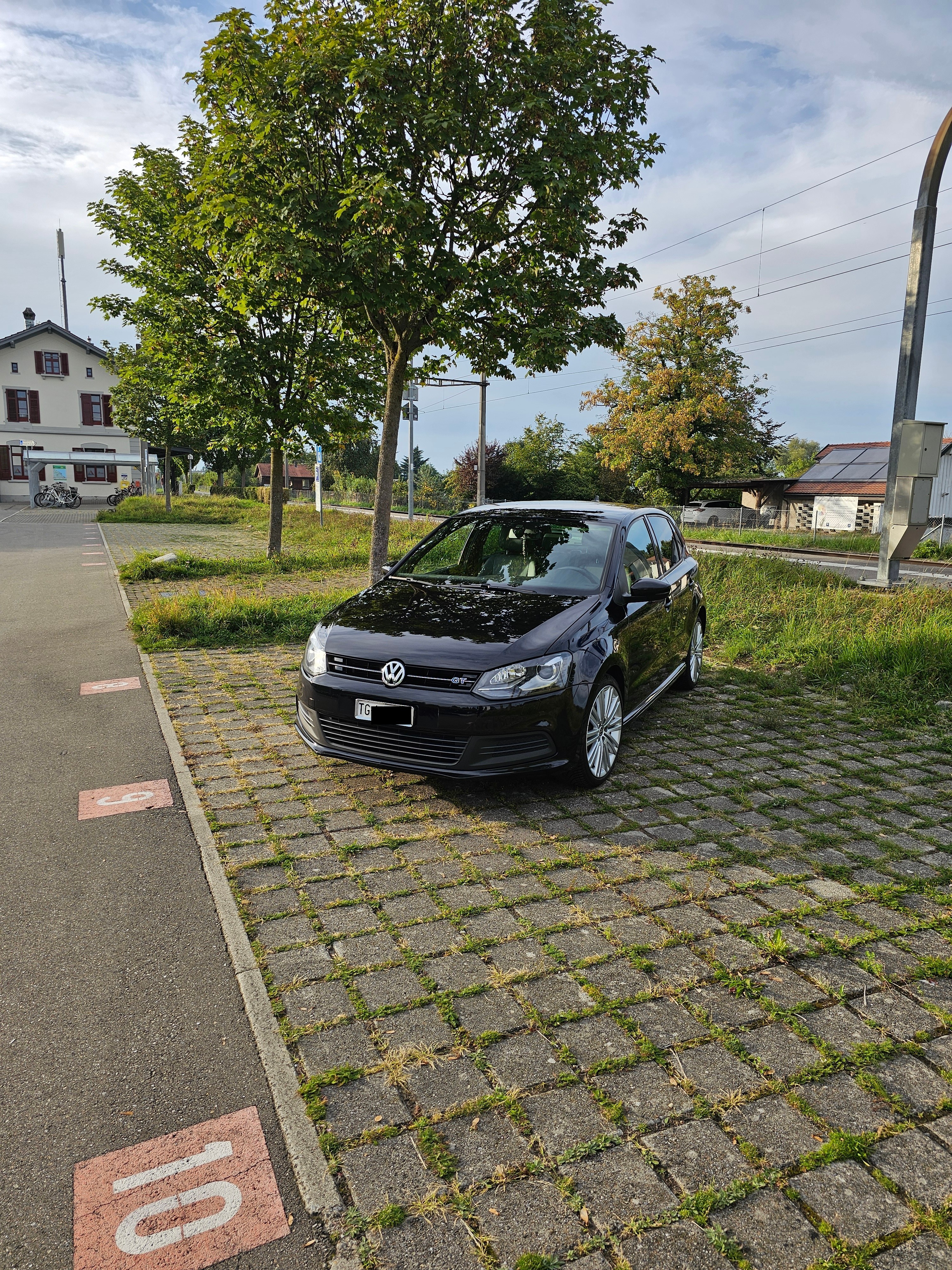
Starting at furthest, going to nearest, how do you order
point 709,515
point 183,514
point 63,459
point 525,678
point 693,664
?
point 63,459 < point 709,515 < point 183,514 < point 693,664 < point 525,678

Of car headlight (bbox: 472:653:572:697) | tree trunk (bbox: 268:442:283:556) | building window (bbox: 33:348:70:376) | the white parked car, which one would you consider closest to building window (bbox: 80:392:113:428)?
building window (bbox: 33:348:70:376)

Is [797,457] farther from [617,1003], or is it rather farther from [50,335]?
[617,1003]

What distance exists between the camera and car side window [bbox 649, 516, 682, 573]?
6859mm

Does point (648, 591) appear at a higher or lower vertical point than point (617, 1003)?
higher

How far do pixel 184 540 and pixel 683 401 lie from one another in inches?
1159

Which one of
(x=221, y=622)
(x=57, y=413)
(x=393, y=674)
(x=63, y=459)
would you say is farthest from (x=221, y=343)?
(x=57, y=413)

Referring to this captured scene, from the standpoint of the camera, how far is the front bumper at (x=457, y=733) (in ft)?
14.6

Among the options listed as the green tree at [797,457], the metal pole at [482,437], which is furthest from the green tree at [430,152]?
the green tree at [797,457]

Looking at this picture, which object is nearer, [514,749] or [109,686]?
[514,749]

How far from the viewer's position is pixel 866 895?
151 inches

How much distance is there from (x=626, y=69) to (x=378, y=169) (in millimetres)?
2761

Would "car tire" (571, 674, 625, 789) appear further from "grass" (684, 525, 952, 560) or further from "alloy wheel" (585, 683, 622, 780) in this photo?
"grass" (684, 525, 952, 560)

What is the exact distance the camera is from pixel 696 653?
25.0 feet

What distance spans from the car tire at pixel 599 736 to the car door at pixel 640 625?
0.26 m
